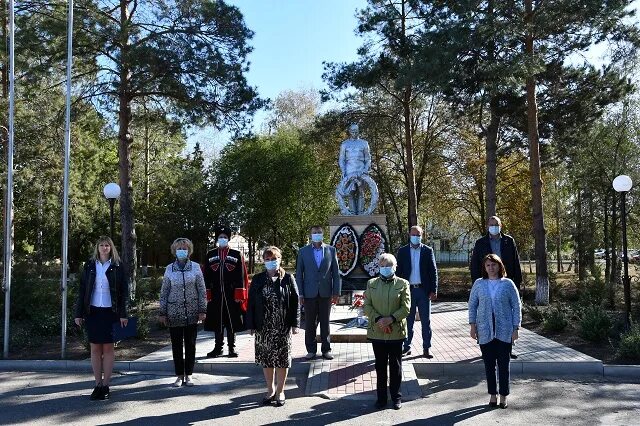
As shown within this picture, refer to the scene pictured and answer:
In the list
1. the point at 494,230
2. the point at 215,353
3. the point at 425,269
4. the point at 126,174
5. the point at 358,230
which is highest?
the point at 126,174

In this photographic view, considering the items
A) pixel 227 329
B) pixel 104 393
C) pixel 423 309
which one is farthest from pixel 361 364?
Answer: pixel 104 393

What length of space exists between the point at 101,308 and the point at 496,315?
13.4 ft

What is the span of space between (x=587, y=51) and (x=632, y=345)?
10.7 meters

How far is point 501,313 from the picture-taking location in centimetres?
567

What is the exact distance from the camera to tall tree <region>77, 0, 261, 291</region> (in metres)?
14.5

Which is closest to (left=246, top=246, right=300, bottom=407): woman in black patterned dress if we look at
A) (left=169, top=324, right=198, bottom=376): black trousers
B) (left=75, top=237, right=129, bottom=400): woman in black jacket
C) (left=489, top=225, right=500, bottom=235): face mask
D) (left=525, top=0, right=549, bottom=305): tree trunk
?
(left=169, top=324, right=198, bottom=376): black trousers

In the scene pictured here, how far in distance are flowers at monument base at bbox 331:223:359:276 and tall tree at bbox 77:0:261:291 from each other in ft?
17.6

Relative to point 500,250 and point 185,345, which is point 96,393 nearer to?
point 185,345

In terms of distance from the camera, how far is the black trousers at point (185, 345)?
6699 millimetres

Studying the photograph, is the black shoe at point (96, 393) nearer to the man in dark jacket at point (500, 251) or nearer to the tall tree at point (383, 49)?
the man in dark jacket at point (500, 251)

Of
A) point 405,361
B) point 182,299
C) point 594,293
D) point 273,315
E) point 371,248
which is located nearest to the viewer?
point 273,315

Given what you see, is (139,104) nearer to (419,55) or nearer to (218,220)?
(419,55)

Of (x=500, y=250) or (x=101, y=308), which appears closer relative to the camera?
(x=101, y=308)

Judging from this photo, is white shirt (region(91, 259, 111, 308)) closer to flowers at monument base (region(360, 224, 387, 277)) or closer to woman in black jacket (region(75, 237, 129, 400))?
woman in black jacket (region(75, 237, 129, 400))
